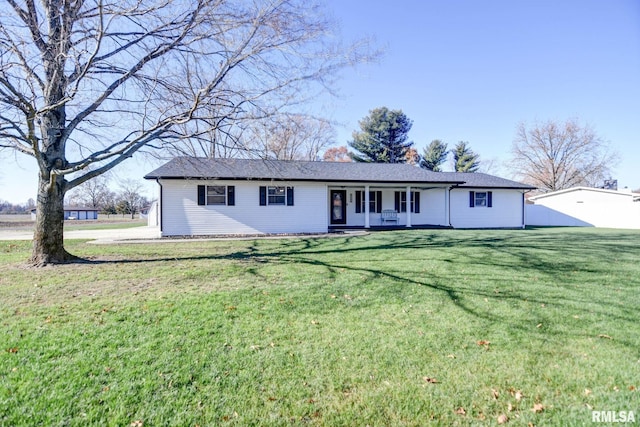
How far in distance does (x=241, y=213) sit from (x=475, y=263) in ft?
35.0

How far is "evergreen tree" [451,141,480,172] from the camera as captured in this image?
1549 inches

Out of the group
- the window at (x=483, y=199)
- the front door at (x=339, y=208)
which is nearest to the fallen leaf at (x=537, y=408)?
the front door at (x=339, y=208)

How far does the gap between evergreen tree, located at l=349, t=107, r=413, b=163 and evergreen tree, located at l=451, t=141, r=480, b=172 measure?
23.6 feet

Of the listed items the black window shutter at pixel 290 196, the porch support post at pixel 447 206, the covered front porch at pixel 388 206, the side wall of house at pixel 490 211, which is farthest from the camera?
the side wall of house at pixel 490 211

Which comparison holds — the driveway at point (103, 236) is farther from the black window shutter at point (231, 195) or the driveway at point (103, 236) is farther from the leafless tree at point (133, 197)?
the leafless tree at point (133, 197)

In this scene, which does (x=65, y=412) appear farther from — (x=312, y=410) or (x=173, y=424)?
(x=312, y=410)

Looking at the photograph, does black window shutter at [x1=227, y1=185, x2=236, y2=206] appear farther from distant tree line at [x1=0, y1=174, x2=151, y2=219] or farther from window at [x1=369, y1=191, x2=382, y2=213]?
distant tree line at [x1=0, y1=174, x2=151, y2=219]

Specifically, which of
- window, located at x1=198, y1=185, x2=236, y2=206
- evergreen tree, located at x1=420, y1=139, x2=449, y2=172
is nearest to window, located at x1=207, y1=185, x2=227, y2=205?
window, located at x1=198, y1=185, x2=236, y2=206

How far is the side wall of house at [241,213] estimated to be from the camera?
14.4 metres

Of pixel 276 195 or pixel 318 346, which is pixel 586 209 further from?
pixel 318 346

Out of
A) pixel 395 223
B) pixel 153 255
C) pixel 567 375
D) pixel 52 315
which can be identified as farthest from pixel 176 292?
pixel 395 223

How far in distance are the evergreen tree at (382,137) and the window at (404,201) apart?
18422mm

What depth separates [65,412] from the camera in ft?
7.88

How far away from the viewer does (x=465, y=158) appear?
39688 millimetres
